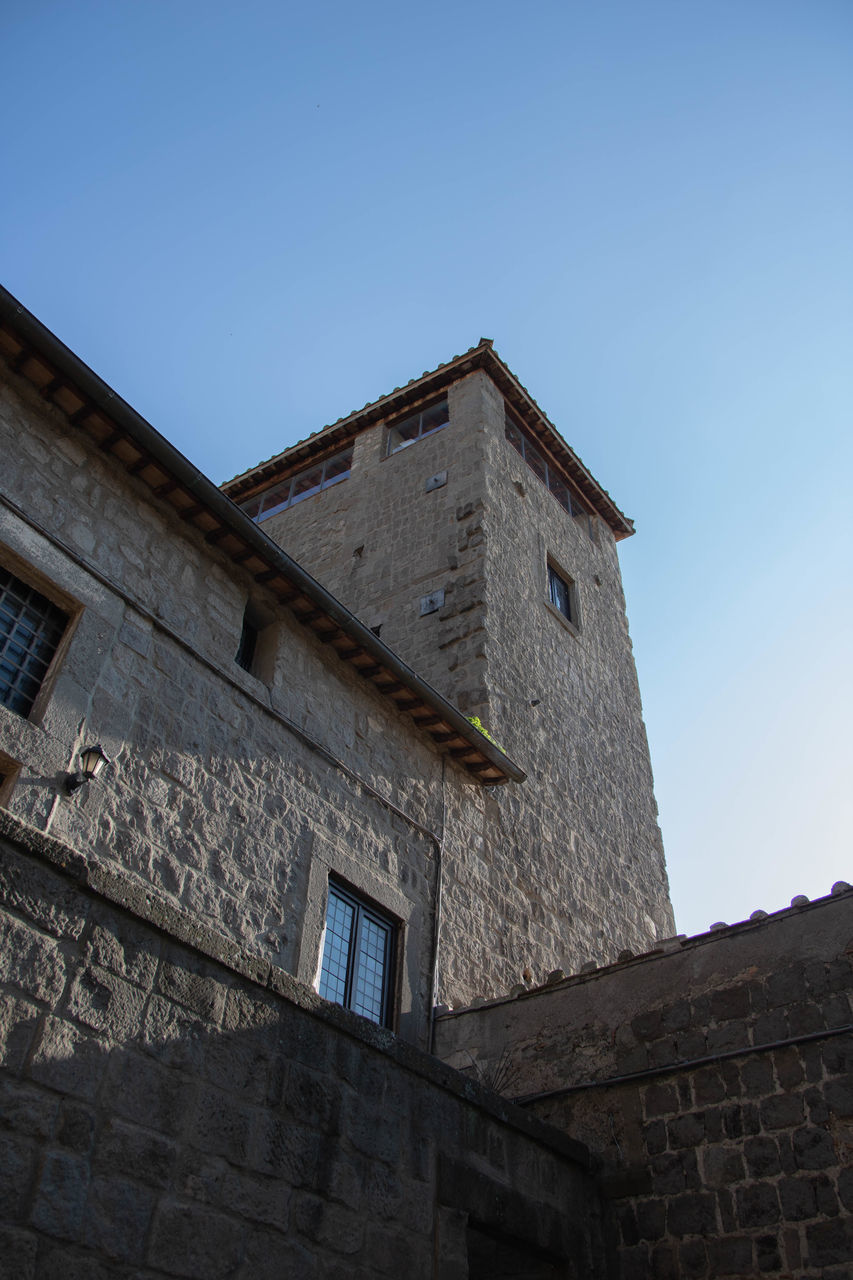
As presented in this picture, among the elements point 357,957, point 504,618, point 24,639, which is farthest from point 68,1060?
point 504,618

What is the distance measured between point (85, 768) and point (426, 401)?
12.8m

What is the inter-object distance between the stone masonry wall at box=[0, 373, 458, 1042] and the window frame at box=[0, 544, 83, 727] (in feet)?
0.07

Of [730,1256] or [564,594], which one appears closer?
[730,1256]

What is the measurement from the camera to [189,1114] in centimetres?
446

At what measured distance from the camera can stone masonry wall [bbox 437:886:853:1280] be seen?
6383 mm

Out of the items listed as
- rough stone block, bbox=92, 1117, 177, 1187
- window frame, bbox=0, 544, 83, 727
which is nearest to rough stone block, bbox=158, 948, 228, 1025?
rough stone block, bbox=92, 1117, 177, 1187

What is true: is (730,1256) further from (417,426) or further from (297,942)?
(417,426)

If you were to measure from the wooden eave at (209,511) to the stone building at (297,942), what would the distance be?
27mm

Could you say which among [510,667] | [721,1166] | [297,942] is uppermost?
[510,667]

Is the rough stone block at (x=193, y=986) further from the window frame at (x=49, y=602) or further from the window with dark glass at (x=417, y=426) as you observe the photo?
the window with dark glass at (x=417, y=426)

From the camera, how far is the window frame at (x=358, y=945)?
8.12 m

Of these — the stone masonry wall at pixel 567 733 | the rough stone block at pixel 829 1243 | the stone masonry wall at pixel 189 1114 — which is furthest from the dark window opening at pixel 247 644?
the rough stone block at pixel 829 1243

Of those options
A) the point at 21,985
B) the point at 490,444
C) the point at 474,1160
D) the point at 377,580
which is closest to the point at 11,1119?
the point at 21,985

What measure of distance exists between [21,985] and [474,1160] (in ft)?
10.3
